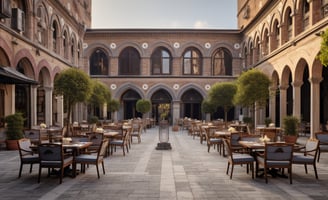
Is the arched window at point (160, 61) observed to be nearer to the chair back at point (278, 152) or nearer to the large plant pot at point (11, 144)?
the large plant pot at point (11, 144)

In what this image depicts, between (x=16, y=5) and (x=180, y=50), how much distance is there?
56.0 feet

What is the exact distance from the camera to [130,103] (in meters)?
34.0

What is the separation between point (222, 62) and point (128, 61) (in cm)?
905

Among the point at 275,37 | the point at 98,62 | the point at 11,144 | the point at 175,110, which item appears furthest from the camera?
the point at 98,62

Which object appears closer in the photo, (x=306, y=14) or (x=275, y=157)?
(x=275, y=157)

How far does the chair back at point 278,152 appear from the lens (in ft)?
25.2

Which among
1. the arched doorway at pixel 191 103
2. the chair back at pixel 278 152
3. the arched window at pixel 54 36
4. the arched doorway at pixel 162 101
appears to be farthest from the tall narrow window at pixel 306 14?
the arched doorway at pixel 162 101

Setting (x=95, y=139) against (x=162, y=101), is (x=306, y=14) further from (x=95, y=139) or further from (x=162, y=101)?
(x=162, y=101)

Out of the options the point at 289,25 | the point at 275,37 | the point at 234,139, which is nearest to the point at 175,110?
the point at 275,37

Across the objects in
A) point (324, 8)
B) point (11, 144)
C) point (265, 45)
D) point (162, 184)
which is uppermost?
point (324, 8)

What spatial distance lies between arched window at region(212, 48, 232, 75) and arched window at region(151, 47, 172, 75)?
4.43 meters

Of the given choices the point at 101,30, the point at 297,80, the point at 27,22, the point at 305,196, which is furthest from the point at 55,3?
the point at 305,196

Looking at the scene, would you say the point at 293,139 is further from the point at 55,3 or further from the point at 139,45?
the point at 139,45

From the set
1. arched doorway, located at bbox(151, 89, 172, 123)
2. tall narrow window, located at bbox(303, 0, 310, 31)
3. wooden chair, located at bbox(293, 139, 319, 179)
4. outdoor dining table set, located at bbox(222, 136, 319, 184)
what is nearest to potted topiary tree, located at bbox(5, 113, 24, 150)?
outdoor dining table set, located at bbox(222, 136, 319, 184)
